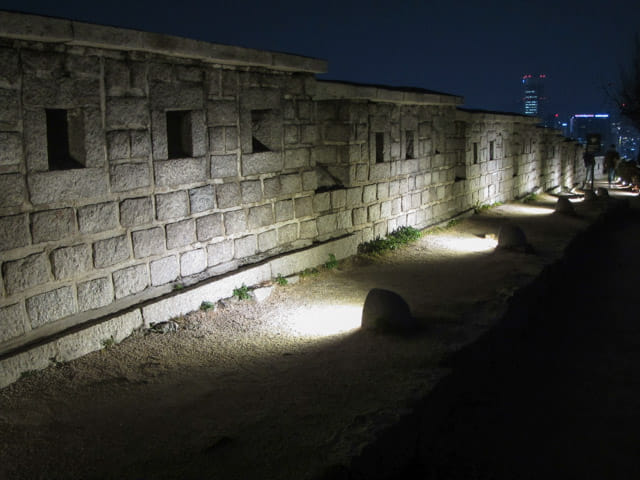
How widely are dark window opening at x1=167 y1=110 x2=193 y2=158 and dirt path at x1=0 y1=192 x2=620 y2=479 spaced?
1.68 metres

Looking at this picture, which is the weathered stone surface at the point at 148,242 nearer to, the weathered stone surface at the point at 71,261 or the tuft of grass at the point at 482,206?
the weathered stone surface at the point at 71,261

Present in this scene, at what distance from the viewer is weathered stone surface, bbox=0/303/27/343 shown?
4582mm

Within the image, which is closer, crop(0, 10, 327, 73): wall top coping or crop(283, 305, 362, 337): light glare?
crop(0, 10, 327, 73): wall top coping

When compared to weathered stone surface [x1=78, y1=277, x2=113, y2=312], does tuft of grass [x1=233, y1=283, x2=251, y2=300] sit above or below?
below

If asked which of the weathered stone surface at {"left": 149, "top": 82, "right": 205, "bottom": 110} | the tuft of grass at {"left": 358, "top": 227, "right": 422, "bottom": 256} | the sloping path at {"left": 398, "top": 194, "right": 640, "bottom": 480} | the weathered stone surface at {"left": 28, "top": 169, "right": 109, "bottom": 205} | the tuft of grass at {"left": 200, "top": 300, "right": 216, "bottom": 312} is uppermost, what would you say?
the weathered stone surface at {"left": 149, "top": 82, "right": 205, "bottom": 110}

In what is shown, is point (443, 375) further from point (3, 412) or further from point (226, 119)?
point (226, 119)

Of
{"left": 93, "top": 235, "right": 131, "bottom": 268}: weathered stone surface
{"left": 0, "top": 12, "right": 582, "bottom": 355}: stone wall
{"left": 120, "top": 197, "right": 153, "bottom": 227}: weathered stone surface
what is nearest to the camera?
{"left": 0, "top": 12, "right": 582, "bottom": 355}: stone wall

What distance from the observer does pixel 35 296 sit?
4.83 meters

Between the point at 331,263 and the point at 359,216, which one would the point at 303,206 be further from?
the point at 359,216

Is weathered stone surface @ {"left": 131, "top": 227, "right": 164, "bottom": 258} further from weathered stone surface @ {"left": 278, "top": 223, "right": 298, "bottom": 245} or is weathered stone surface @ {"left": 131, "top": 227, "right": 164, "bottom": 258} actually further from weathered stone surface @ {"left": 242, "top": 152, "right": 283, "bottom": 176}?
weathered stone surface @ {"left": 278, "top": 223, "right": 298, "bottom": 245}

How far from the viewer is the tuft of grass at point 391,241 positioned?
30.8 ft

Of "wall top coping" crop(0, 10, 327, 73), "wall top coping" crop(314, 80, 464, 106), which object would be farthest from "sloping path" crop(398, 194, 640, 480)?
"wall top coping" crop(0, 10, 327, 73)

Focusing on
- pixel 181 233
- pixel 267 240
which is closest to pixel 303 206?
pixel 267 240

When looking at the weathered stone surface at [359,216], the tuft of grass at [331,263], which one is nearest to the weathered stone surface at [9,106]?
the tuft of grass at [331,263]
